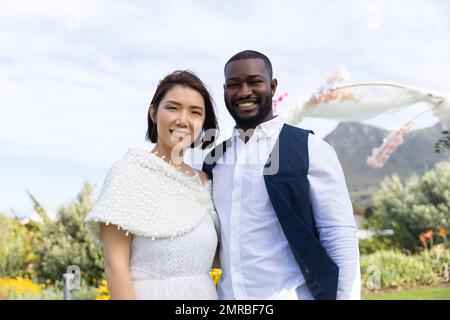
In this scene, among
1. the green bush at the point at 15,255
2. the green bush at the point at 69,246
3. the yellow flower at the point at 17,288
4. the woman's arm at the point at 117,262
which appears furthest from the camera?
the green bush at the point at 15,255

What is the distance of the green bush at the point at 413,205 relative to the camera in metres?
9.92

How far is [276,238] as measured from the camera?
2326mm

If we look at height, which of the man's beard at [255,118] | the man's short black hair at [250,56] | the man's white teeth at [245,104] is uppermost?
the man's short black hair at [250,56]

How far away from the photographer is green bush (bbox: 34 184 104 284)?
324 inches

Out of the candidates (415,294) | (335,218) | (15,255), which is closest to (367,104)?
(415,294)

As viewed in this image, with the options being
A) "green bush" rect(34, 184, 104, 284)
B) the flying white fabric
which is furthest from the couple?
"green bush" rect(34, 184, 104, 284)

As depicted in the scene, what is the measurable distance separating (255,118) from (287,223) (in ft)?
1.62

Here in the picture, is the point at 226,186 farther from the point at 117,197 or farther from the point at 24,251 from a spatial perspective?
the point at 24,251

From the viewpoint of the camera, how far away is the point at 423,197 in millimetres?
10312

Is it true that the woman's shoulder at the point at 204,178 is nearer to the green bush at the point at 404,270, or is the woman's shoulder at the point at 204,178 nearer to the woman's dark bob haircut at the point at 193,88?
the woman's dark bob haircut at the point at 193,88

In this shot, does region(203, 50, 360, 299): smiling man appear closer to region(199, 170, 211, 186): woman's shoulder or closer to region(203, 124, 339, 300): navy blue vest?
region(203, 124, 339, 300): navy blue vest

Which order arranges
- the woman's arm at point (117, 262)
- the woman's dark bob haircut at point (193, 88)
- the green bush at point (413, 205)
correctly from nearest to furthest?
the woman's arm at point (117, 262)
the woman's dark bob haircut at point (193, 88)
the green bush at point (413, 205)

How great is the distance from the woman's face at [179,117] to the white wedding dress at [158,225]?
109 millimetres

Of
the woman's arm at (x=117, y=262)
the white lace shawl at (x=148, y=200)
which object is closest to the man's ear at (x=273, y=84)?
the white lace shawl at (x=148, y=200)
